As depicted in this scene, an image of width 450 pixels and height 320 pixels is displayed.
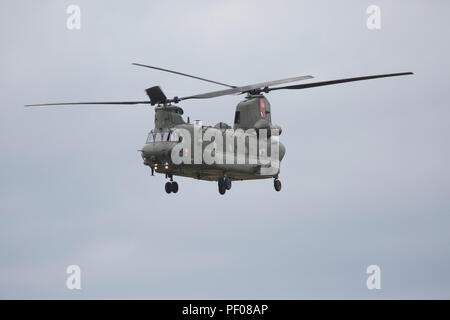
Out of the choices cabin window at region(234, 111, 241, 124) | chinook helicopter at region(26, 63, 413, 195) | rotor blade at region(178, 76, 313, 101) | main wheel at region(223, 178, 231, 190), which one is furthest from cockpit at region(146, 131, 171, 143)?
cabin window at region(234, 111, 241, 124)

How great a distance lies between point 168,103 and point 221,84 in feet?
11.0

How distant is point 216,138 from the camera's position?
5622 cm

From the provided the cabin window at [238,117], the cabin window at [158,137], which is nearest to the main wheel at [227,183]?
the cabin window at [158,137]

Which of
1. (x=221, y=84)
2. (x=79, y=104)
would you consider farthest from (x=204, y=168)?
(x=79, y=104)

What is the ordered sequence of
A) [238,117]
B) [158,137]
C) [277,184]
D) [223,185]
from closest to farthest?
[158,137], [223,185], [277,184], [238,117]

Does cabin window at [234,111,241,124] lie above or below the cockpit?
above

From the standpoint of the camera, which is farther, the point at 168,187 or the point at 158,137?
the point at 168,187

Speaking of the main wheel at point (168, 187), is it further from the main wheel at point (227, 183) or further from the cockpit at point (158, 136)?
the main wheel at point (227, 183)

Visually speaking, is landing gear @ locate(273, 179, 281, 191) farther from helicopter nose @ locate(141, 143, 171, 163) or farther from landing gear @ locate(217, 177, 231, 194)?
helicopter nose @ locate(141, 143, 171, 163)

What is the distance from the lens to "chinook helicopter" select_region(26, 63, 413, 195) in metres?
54.7

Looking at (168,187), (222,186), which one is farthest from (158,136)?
(222,186)

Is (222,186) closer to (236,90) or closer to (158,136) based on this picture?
(158,136)

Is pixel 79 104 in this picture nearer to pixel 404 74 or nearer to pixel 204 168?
pixel 204 168

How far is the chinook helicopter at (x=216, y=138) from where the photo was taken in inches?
2153
